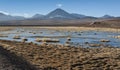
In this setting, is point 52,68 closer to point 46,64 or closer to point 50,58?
point 46,64

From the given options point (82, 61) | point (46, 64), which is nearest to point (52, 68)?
point (46, 64)

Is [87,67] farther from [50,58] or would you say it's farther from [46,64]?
[50,58]

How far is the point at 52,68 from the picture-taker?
24.5 metres

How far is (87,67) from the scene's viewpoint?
25.0 metres

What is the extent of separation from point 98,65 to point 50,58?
546cm

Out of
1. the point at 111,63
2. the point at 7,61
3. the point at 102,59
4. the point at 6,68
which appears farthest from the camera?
the point at 102,59

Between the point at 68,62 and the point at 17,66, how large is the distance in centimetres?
708

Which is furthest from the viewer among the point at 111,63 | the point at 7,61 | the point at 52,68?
the point at 111,63

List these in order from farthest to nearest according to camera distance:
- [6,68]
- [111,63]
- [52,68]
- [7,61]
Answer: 1. [111,63]
2. [52,68]
3. [7,61]
4. [6,68]

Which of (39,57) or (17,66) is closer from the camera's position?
(17,66)

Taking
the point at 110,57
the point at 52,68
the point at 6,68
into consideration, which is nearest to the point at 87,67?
the point at 52,68

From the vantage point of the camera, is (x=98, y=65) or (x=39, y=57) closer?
(x=98, y=65)

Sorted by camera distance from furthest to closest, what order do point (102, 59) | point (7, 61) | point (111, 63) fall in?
point (102, 59), point (111, 63), point (7, 61)

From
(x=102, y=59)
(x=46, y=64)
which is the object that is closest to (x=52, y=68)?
(x=46, y=64)
